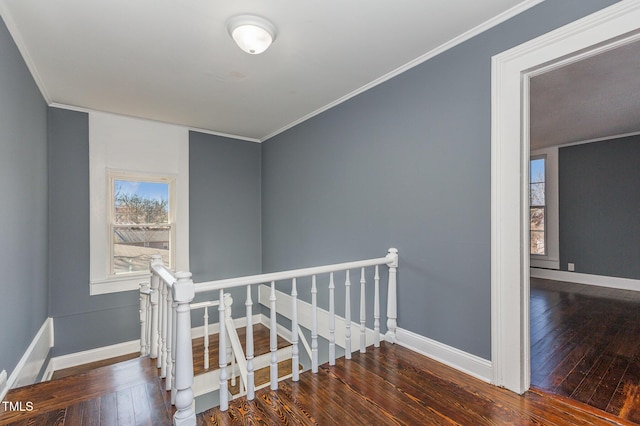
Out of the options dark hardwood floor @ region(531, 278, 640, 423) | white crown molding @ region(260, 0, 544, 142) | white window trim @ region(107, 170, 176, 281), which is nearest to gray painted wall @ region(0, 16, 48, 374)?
white window trim @ region(107, 170, 176, 281)

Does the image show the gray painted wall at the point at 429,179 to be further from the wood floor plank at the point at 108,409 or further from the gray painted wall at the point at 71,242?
the gray painted wall at the point at 71,242

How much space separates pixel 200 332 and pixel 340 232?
2.53 metres

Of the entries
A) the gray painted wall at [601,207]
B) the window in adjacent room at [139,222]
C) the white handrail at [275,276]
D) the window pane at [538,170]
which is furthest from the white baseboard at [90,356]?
the window pane at [538,170]

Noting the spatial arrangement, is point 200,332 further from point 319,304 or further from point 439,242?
point 439,242

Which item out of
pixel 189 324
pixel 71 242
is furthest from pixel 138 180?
pixel 189 324

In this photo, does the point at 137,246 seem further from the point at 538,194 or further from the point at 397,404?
the point at 538,194

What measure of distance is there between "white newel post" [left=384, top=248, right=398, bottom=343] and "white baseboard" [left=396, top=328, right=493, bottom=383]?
6cm

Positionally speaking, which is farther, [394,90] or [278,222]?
[278,222]

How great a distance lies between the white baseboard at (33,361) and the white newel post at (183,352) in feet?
4.19

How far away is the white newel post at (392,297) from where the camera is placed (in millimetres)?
2545

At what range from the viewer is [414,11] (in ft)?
6.05

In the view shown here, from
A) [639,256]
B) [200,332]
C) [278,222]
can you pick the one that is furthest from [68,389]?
[639,256]

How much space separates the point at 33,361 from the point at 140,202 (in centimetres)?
191

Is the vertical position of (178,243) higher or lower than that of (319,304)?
higher
